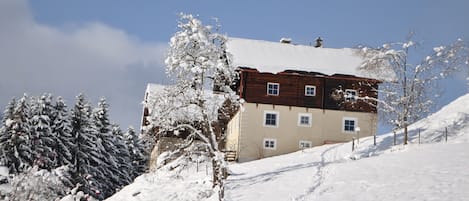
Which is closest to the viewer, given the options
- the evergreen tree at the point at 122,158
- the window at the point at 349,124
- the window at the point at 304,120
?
the window at the point at 304,120

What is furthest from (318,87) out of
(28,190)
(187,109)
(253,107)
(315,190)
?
(28,190)

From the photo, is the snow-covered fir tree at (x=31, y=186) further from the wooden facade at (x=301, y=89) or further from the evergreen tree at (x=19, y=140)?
the evergreen tree at (x=19, y=140)

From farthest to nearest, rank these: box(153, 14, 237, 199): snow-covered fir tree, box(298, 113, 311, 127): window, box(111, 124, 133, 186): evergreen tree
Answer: box(111, 124, 133, 186): evergreen tree < box(298, 113, 311, 127): window < box(153, 14, 237, 199): snow-covered fir tree

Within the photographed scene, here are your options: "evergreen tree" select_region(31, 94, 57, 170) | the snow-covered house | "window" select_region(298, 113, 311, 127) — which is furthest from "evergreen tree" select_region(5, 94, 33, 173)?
"window" select_region(298, 113, 311, 127)

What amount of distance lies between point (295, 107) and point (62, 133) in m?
20.8

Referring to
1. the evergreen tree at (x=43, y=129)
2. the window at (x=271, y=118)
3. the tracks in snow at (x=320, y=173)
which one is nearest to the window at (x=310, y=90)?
the window at (x=271, y=118)

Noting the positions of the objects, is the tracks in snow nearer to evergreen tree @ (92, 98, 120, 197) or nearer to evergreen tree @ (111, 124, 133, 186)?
evergreen tree @ (92, 98, 120, 197)

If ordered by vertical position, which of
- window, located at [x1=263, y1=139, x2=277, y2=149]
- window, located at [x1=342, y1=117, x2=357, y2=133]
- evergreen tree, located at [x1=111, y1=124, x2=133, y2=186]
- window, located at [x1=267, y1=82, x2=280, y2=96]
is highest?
window, located at [x1=267, y1=82, x2=280, y2=96]

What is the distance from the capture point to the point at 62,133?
152 ft

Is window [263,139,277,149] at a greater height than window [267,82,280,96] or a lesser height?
lesser

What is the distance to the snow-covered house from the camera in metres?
37.8

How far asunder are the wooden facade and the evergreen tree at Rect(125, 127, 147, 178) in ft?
71.2

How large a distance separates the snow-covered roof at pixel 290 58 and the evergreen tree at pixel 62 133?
1637cm

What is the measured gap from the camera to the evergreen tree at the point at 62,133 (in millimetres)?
45781
